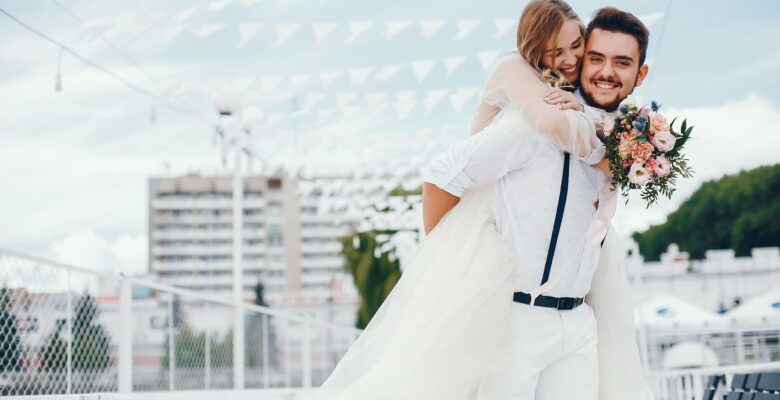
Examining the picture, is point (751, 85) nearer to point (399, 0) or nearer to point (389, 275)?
point (389, 275)

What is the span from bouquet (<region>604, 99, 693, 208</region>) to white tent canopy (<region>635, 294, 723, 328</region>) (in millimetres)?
20479

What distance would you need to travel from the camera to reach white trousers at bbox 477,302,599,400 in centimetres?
256

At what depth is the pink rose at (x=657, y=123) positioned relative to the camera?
2617 mm

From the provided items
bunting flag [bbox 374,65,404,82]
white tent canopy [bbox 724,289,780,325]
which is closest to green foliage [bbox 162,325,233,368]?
bunting flag [bbox 374,65,404,82]

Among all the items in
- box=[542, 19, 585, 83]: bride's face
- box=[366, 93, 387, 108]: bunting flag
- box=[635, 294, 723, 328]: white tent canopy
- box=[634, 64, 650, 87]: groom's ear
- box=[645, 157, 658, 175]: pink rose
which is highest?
box=[366, 93, 387, 108]: bunting flag

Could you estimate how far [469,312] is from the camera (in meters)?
2.59

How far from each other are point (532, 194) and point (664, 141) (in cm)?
40

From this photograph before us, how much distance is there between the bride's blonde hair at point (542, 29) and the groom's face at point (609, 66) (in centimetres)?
6

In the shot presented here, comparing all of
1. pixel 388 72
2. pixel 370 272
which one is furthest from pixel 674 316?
pixel 388 72

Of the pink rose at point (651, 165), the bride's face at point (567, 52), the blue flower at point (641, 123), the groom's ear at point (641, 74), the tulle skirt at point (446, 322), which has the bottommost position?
the tulle skirt at point (446, 322)

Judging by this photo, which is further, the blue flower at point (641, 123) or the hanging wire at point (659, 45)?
the hanging wire at point (659, 45)

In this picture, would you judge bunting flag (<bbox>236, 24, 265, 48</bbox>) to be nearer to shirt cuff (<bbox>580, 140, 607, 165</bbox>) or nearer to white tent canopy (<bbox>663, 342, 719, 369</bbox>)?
shirt cuff (<bbox>580, 140, 607, 165</bbox>)

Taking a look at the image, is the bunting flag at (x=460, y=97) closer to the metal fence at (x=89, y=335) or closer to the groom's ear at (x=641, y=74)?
the metal fence at (x=89, y=335)

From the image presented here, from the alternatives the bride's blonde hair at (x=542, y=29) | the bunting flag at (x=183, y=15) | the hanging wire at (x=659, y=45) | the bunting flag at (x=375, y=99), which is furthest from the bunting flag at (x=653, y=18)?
the bride's blonde hair at (x=542, y=29)
